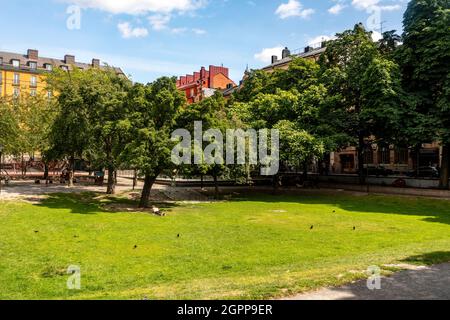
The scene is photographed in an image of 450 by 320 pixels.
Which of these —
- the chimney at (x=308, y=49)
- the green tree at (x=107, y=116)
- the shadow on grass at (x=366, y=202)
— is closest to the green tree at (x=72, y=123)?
the green tree at (x=107, y=116)

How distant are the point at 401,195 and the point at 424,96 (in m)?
8.88

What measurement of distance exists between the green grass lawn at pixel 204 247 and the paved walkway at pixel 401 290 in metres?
0.50

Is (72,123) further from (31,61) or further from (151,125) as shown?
(31,61)

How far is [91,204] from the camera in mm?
28891

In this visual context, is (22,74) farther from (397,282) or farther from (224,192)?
(397,282)

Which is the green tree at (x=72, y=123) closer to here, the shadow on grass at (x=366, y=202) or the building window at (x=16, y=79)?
the shadow on grass at (x=366, y=202)

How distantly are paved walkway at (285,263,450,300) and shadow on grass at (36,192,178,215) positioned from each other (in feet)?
63.3

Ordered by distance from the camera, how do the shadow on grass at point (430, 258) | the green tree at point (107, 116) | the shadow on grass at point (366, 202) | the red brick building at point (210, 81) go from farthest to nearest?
the red brick building at point (210, 81), the green tree at point (107, 116), the shadow on grass at point (366, 202), the shadow on grass at point (430, 258)

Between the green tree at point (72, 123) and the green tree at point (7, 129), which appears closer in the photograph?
the green tree at point (72, 123)

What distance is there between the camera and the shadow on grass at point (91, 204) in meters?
26.6

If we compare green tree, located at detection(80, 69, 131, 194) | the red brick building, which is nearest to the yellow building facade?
the red brick building

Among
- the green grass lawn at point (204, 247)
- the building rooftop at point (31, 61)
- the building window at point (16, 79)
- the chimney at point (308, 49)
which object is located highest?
the building rooftop at point (31, 61)

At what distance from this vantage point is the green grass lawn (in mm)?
10766

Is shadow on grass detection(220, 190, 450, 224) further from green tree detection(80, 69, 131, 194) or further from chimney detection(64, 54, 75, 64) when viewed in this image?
chimney detection(64, 54, 75, 64)
